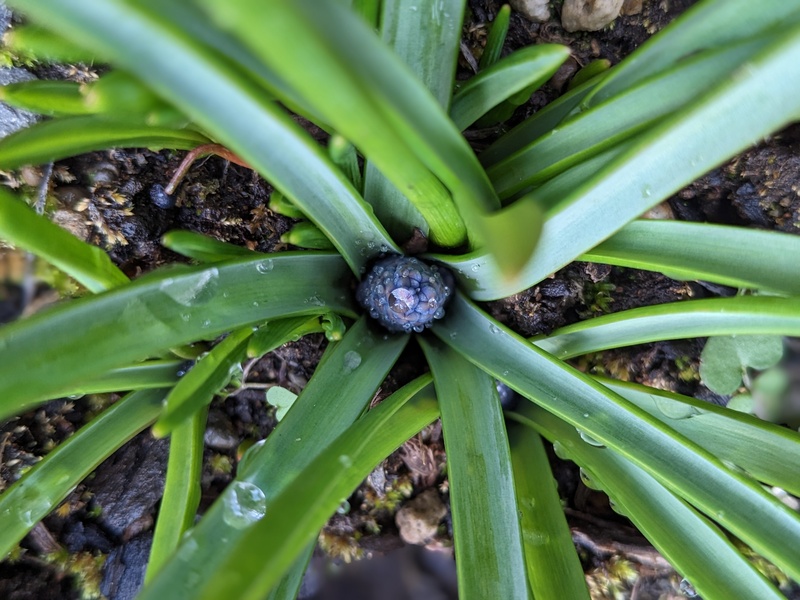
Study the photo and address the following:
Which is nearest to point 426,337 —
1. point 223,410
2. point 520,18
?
point 223,410

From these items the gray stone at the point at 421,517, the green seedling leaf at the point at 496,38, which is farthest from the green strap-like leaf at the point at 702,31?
the gray stone at the point at 421,517

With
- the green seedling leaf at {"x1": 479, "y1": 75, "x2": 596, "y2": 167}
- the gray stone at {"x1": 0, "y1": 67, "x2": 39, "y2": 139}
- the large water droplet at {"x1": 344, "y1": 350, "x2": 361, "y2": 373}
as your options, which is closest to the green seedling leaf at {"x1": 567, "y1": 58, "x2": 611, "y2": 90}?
the green seedling leaf at {"x1": 479, "y1": 75, "x2": 596, "y2": 167}

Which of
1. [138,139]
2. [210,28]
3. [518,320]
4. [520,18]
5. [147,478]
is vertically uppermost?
[520,18]

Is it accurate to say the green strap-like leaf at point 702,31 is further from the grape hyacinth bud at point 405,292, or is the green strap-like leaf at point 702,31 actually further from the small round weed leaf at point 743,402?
the small round weed leaf at point 743,402

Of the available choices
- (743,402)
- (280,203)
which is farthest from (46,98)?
(743,402)

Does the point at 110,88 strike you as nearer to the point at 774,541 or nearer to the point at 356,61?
the point at 356,61

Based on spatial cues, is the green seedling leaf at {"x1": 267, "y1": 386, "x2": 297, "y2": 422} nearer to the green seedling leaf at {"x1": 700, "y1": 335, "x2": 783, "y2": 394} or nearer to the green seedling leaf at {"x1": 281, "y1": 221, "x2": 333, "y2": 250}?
the green seedling leaf at {"x1": 281, "y1": 221, "x2": 333, "y2": 250}
